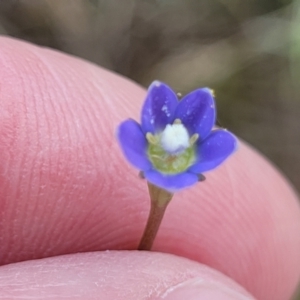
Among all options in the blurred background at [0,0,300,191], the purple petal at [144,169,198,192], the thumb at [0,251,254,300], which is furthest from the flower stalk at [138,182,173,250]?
the blurred background at [0,0,300,191]

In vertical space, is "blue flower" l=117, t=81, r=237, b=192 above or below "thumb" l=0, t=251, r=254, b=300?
above

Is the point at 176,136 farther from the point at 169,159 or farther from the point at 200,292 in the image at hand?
the point at 200,292

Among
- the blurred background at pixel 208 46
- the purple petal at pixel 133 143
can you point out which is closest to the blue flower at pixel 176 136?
the purple petal at pixel 133 143

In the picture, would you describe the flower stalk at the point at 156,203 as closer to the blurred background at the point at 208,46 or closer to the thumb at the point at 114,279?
the thumb at the point at 114,279

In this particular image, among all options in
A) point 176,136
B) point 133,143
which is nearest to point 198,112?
point 176,136

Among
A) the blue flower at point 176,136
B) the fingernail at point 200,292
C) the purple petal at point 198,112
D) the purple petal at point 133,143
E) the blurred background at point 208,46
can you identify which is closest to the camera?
the purple petal at point 133,143

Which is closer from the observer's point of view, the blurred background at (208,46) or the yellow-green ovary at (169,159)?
the yellow-green ovary at (169,159)

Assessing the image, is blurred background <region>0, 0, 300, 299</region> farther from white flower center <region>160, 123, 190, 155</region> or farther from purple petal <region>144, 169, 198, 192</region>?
purple petal <region>144, 169, 198, 192</region>

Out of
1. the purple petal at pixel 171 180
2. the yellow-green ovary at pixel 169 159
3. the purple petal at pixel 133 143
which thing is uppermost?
the purple petal at pixel 133 143

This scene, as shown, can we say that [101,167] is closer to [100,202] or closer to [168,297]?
[100,202]
